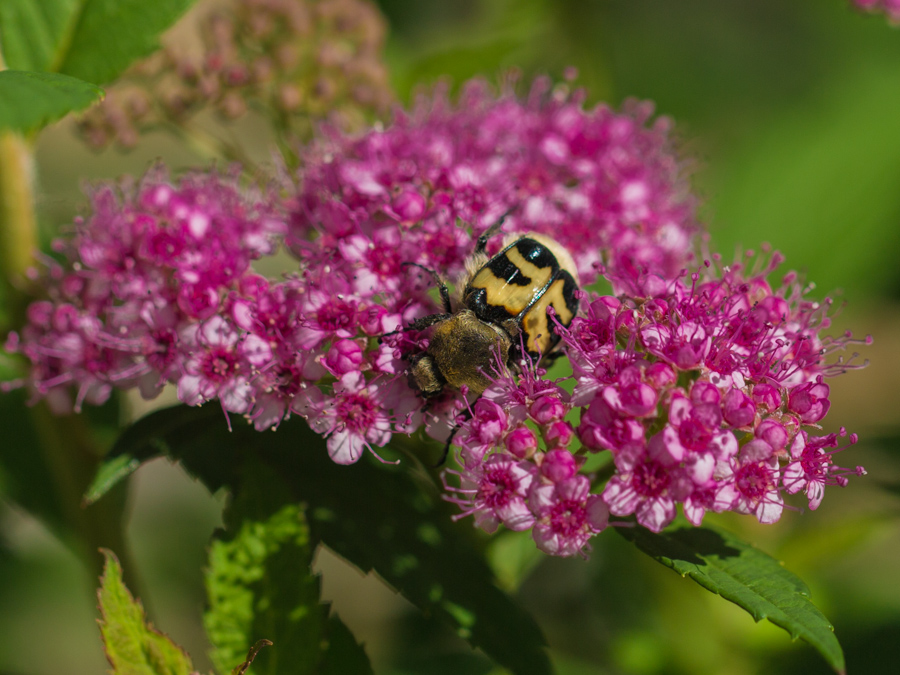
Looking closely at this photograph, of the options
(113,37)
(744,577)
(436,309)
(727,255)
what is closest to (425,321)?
(436,309)

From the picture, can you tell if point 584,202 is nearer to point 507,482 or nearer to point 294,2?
point 507,482

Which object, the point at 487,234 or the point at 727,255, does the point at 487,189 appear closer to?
the point at 487,234

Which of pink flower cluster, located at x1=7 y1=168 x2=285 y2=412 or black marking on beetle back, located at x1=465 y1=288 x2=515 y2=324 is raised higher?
black marking on beetle back, located at x1=465 y1=288 x2=515 y2=324

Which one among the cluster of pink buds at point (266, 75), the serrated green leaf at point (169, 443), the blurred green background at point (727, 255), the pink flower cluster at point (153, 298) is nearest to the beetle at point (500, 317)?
the pink flower cluster at point (153, 298)

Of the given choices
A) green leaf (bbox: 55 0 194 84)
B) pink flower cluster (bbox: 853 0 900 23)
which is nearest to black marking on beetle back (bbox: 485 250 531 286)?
green leaf (bbox: 55 0 194 84)

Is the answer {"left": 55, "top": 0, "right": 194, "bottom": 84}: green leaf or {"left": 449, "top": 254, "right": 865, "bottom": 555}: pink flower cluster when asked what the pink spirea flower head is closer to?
{"left": 449, "top": 254, "right": 865, "bottom": 555}: pink flower cluster

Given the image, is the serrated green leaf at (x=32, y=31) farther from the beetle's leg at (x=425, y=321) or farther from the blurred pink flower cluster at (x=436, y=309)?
the beetle's leg at (x=425, y=321)
